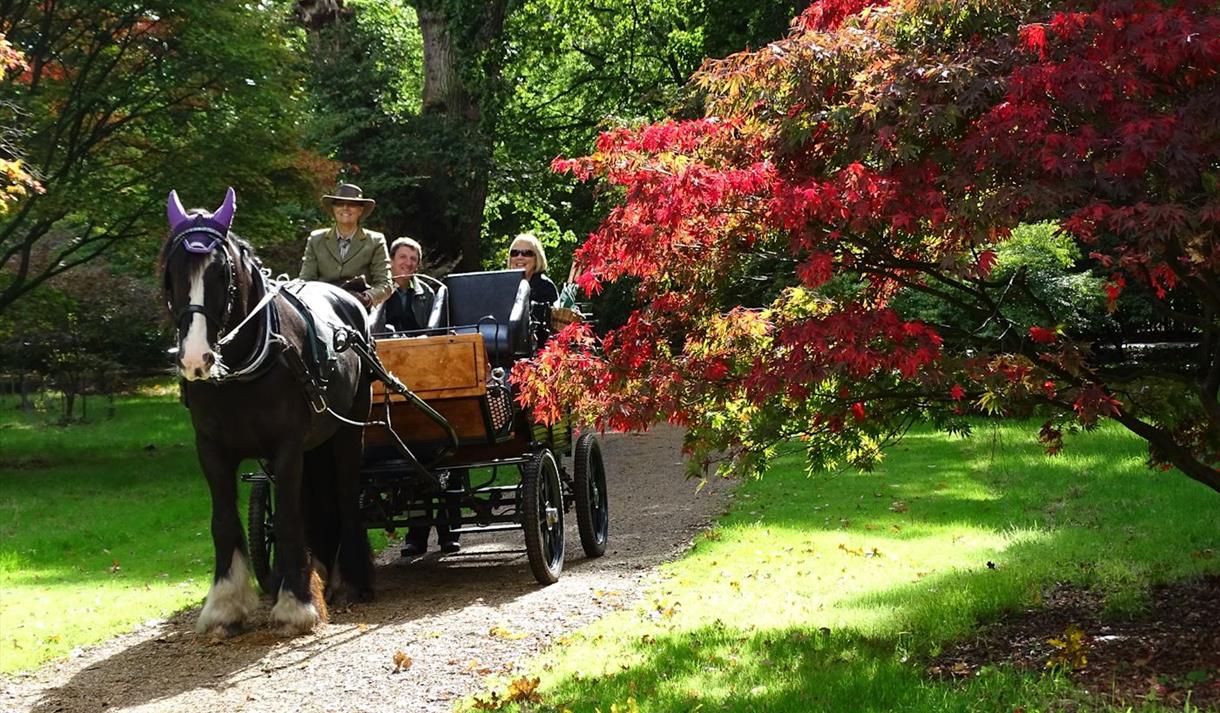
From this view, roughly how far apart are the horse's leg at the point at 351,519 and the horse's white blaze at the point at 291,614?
1.14 metres

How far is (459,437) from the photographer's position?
30.5 feet

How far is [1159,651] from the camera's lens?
6.03 metres

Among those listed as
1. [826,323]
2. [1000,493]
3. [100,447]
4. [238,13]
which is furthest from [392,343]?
[100,447]

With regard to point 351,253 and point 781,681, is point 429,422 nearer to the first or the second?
point 351,253

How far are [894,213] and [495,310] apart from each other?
209 inches

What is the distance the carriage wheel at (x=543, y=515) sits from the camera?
892 centimetres

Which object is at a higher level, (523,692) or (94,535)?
(523,692)

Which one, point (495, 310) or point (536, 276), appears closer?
point (495, 310)

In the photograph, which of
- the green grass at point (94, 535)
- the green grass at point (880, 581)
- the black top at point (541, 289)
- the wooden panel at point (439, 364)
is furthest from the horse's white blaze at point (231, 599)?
the black top at point (541, 289)

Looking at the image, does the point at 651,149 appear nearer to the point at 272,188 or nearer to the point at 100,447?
the point at 272,188

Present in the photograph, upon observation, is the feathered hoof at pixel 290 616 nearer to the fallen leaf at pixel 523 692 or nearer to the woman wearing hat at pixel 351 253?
the fallen leaf at pixel 523 692

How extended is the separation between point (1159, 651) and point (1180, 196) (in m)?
2.07

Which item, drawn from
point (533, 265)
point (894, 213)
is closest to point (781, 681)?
point (894, 213)

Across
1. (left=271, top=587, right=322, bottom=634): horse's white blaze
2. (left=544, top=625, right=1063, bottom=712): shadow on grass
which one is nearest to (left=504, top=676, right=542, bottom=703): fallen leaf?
(left=544, top=625, right=1063, bottom=712): shadow on grass
